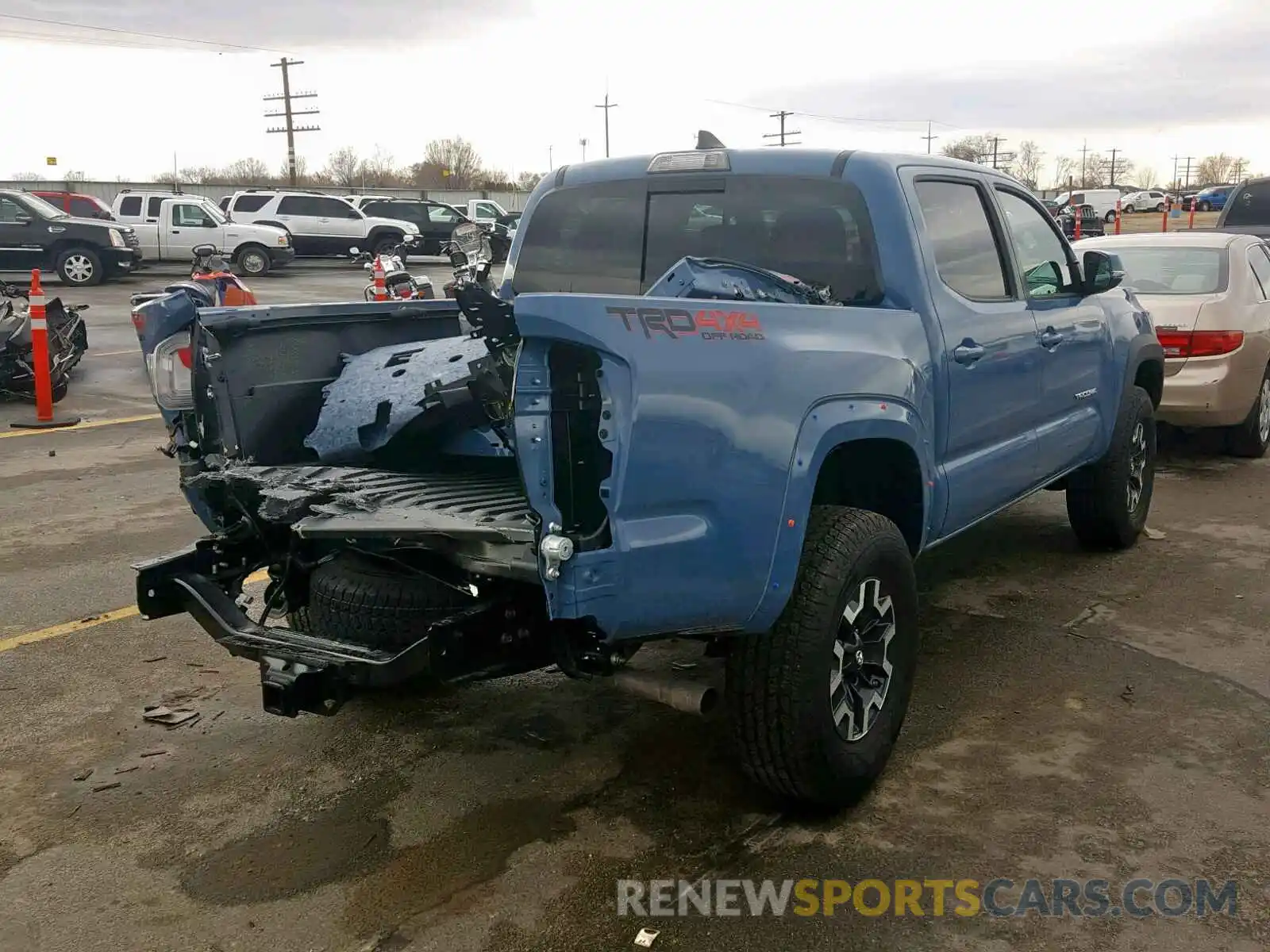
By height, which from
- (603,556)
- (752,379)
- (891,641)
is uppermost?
(752,379)

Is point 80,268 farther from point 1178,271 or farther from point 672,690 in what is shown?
point 672,690

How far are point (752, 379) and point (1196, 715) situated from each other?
240 centimetres

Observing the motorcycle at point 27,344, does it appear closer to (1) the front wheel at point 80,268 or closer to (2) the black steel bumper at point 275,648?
(2) the black steel bumper at point 275,648

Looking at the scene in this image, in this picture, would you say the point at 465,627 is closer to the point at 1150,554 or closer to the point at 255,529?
the point at 255,529

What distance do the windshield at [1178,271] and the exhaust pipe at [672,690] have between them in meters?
6.27

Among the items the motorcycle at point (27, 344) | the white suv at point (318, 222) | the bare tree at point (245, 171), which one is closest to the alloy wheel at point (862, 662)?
the motorcycle at point (27, 344)

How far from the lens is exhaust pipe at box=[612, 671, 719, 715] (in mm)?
3182

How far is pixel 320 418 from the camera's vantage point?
4.07m

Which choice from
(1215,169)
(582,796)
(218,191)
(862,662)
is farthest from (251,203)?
(1215,169)

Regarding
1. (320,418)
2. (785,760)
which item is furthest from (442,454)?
(785,760)

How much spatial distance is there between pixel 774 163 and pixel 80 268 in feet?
73.4

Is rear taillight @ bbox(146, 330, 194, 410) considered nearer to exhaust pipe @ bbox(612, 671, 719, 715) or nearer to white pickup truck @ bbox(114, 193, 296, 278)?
exhaust pipe @ bbox(612, 671, 719, 715)

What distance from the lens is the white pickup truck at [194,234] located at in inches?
1033

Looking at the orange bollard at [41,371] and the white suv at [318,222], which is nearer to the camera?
the orange bollard at [41,371]
